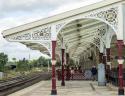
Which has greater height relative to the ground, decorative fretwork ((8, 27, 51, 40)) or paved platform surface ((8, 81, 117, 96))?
decorative fretwork ((8, 27, 51, 40))

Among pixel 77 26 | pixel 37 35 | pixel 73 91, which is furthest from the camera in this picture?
pixel 77 26

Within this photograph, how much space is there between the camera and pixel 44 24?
24.2m

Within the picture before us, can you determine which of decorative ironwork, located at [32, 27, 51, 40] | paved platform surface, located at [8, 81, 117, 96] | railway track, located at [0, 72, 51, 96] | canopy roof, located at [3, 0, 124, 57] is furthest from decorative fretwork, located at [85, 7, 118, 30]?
railway track, located at [0, 72, 51, 96]

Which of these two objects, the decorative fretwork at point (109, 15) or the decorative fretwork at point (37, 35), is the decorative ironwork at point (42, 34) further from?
the decorative fretwork at point (109, 15)

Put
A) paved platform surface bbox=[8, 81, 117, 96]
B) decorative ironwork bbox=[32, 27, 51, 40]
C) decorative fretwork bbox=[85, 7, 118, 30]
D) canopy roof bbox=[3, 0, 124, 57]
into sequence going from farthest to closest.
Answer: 1. paved platform surface bbox=[8, 81, 117, 96]
2. decorative ironwork bbox=[32, 27, 51, 40]
3. canopy roof bbox=[3, 0, 124, 57]
4. decorative fretwork bbox=[85, 7, 118, 30]

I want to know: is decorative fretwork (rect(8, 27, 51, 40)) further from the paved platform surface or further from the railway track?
the railway track

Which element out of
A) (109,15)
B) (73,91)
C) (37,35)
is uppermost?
(109,15)

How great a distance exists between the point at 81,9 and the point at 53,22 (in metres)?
1.65

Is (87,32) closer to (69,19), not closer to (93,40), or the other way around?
(93,40)

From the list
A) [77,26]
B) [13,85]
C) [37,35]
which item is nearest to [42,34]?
[37,35]

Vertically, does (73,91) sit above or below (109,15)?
below

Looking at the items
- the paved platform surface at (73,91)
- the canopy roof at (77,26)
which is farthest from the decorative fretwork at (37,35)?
the paved platform surface at (73,91)

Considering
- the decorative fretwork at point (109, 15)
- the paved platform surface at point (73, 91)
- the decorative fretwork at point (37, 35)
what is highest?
the decorative fretwork at point (109, 15)

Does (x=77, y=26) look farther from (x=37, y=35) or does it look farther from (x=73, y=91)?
(x=37, y=35)
